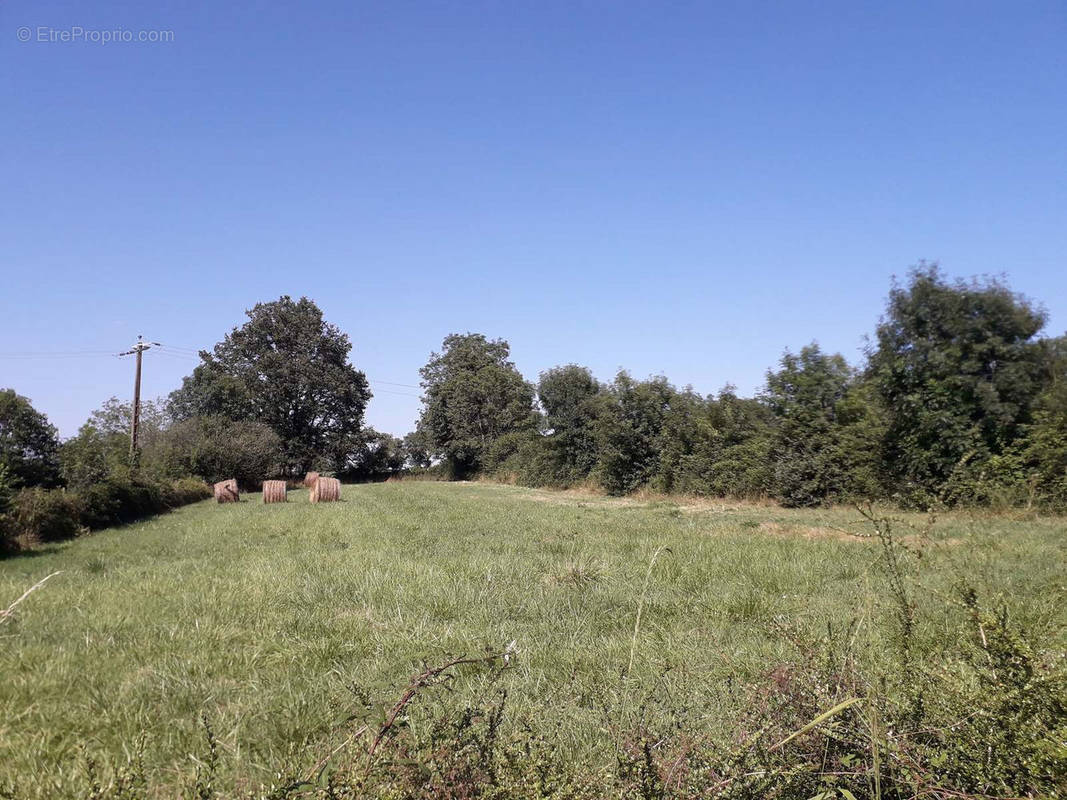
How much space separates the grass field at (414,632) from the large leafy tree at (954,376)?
260 inches

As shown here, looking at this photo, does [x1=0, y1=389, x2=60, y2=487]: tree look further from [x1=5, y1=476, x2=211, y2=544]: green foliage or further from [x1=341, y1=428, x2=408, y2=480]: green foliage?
[x1=341, y1=428, x2=408, y2=480]: green foliage

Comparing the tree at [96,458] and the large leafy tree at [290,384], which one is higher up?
the large leafy tree at [290,384]

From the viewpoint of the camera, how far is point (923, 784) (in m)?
1.64

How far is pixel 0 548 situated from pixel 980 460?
2253 cm

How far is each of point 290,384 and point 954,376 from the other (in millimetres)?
45428

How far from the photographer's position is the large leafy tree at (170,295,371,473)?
48406 millimetres

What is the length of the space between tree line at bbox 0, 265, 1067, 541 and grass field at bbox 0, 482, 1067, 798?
157 cm

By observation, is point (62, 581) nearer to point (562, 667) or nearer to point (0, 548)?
point (562, 667)

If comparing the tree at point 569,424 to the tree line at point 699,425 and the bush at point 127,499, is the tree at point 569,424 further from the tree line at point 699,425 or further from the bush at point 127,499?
the bush at point 127,499

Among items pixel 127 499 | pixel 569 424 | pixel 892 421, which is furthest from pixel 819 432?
pixel 127 499

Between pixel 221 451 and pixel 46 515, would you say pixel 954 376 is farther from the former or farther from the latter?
pixel 221 451

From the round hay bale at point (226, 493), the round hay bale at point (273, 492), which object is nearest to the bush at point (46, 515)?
the round hay bale at point (273, 492)

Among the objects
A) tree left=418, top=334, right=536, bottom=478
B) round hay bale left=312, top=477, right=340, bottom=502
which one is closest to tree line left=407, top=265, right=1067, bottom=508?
round hay bale left=312, top=477, right=340, bottom=502

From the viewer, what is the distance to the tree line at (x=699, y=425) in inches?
579
